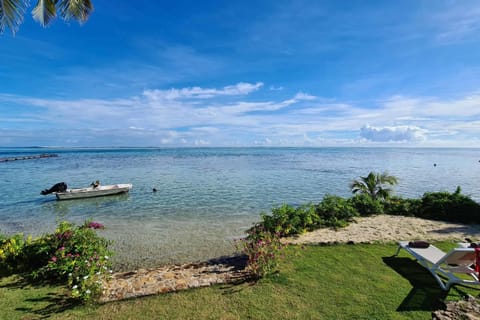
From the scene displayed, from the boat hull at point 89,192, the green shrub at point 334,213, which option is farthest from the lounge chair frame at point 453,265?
the boat hull at point 89,192

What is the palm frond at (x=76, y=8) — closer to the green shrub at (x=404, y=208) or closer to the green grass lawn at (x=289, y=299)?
the green grass lawn at (x=289, y=299)

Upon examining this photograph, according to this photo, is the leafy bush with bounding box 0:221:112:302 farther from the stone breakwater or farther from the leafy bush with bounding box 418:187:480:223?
the leafy bush with bounding box 418:187:480:223

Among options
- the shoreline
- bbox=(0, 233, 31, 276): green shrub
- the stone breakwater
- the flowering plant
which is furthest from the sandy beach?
bbox=(0, 233, 31, 276): green shrub

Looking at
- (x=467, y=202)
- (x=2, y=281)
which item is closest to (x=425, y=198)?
(x=467, y=202)

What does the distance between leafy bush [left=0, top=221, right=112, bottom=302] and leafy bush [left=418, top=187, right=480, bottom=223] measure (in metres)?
14.2

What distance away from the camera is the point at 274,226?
9336 millimetres

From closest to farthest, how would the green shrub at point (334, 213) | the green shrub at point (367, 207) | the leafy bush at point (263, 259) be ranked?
the leafy bush at point (263, 259)
the green shrub at point (334, 213)
the green shrub at point (367, 207)

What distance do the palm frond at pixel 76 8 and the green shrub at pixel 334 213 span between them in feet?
43.0

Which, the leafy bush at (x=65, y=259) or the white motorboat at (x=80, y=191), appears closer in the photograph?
the leafy bush at (x=65, y=259)

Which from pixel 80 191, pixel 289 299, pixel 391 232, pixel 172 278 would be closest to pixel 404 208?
pixel 391 232

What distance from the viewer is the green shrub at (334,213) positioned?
10489 mm

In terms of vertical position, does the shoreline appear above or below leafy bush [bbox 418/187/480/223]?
below

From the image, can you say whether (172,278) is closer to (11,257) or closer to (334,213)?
(11,257)

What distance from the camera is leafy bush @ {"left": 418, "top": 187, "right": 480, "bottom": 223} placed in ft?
36.6
